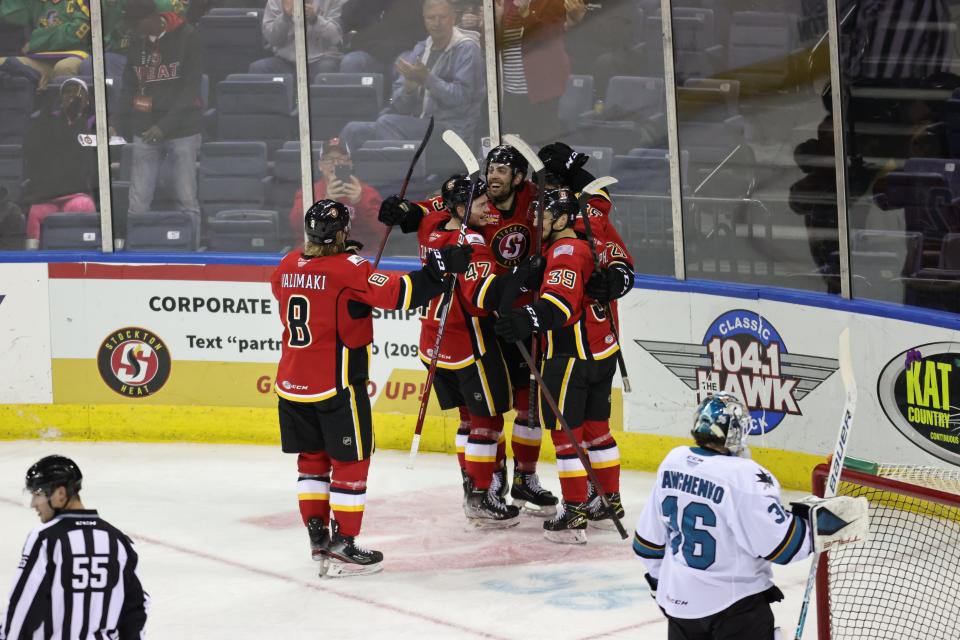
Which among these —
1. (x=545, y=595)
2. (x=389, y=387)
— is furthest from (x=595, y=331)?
(x=389, y=387)

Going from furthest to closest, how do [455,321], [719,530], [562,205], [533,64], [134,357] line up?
[134,357] → [533,64] → [455,321] → [562,205] → [719,530]

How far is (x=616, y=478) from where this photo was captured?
18.9 feet

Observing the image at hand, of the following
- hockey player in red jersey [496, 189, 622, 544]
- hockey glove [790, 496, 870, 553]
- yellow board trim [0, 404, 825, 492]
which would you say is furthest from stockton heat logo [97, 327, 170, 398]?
hockey glove [790, 496, 870, 553]

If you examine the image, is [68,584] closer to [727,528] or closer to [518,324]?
[727,528]

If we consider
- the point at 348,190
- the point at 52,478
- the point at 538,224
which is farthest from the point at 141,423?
the point at 52,478

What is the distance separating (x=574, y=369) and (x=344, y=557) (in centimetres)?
116

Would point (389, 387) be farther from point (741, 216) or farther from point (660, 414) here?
point (741, 216)

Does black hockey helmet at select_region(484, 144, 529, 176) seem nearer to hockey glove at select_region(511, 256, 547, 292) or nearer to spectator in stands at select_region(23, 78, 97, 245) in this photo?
hockey glove at select_region(511, 256, 547, 292)

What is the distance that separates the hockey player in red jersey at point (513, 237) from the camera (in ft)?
18.7

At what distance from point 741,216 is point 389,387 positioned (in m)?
2.05

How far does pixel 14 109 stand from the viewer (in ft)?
25.7

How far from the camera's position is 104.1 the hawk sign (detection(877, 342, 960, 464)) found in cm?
554

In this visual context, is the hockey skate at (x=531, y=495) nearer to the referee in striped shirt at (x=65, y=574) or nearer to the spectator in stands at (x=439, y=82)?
the spectator in stands at (x=439, y=82)

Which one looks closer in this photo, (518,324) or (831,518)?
(831,518)
